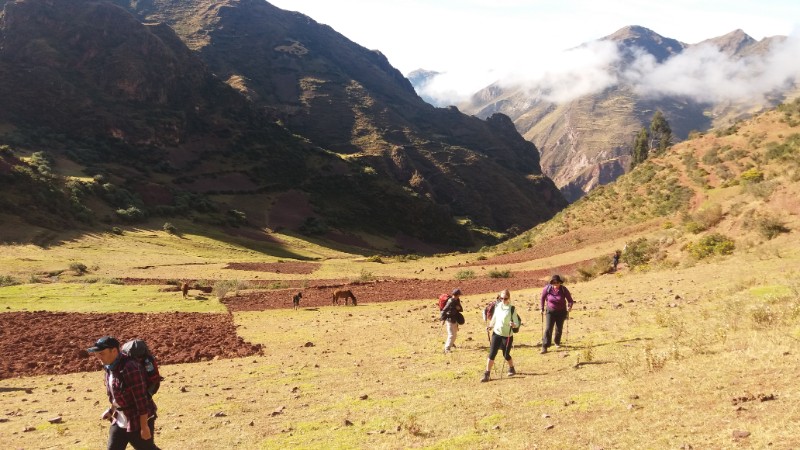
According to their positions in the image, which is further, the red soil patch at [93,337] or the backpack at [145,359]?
the red soil patch at [93,337]

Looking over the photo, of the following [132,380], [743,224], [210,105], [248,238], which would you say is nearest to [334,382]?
[132,380]

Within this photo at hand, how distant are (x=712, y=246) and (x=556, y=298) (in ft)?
70.6

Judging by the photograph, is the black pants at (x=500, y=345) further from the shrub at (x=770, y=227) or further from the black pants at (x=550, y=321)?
the shrub at (x=770, y=227)

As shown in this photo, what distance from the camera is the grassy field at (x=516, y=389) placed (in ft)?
28.0

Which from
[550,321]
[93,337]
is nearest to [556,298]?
[550,321]

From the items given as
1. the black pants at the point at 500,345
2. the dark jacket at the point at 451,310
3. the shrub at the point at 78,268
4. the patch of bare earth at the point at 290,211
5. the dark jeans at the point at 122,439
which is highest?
the patch of bare earth at the point at 290,211

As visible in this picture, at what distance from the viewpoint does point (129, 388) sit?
330 inches

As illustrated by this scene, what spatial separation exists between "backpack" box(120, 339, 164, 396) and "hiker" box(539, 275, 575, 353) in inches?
448

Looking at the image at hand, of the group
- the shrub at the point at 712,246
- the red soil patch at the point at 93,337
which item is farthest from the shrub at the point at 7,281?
the shrub at the point at 712,246

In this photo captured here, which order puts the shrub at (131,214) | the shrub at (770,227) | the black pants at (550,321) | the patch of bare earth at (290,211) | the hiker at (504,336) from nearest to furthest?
the hiker at (504,336) < the black pants at (550,321) < the shrub at (770,227) < the shrub at (131,214) < the patch of bare earth at (290,211)

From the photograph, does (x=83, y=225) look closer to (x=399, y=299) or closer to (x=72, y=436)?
(x=399, y=299)

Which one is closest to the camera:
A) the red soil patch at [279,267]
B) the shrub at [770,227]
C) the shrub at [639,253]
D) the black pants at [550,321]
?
the black pants at [550,321]

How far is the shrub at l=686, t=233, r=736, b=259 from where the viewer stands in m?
31.2

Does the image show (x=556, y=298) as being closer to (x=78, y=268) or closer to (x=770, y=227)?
Answer: (x=770, y=227)
